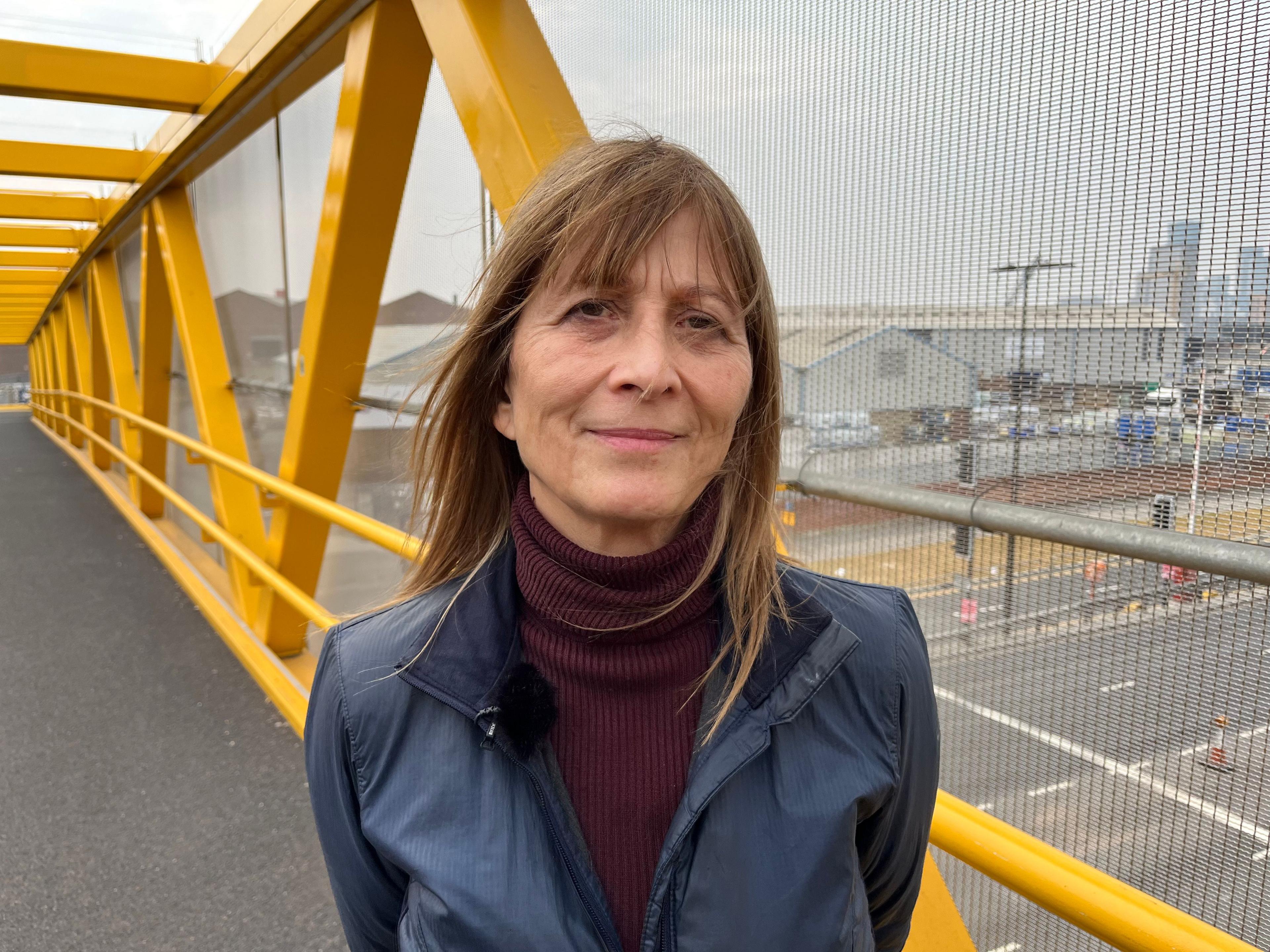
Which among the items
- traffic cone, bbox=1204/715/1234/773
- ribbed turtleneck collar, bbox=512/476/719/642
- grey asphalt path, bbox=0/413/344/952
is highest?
ribbed turtleneck collar, bbox=512/476/719/642

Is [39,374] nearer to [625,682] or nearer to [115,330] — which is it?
[115,330]

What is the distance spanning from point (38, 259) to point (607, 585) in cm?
1405

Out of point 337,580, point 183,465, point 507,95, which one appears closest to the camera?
point 507,95

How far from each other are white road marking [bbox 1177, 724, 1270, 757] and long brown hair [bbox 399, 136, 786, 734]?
689 mm

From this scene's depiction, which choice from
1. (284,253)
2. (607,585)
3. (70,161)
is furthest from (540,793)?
(70,161)

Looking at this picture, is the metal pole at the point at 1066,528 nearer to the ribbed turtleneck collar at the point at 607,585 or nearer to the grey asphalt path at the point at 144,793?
the ribbed turtleneck collar at the point at 607,585

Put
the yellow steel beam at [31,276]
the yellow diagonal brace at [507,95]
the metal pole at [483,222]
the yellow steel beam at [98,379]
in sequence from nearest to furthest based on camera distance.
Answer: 1. the yellow diagonal brace at [507,95]
2. the metal pole at [483,222]
3. the yellow steel beam at [98,379]
4. the yellow steel beam at [31,276]

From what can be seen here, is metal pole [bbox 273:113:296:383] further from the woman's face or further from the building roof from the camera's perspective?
the woman's face

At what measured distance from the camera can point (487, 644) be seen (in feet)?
3.89

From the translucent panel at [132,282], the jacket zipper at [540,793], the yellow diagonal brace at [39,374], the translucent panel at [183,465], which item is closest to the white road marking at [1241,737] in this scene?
the jacket zipper at [540,793]

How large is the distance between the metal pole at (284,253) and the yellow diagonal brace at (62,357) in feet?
40.2

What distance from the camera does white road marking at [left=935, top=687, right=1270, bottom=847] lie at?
1.32m

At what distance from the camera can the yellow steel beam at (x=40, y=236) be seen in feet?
35.3

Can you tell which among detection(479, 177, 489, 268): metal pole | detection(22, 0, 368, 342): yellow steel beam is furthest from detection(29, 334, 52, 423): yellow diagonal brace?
detection(479, 177, 489, 268): metal pole
